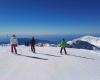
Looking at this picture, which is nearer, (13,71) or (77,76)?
(77,76)

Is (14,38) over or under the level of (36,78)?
over

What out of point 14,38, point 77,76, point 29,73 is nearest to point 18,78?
point 29,73

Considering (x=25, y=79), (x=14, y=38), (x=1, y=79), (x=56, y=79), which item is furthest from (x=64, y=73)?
(x=14, y=38)

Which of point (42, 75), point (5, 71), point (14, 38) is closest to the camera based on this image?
point (42, 75)

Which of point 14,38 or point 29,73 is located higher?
point 14,38

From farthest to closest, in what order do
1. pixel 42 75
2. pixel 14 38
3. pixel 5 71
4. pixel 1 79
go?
pixel 14 38 → pixel 5 71 → pixel 42 75 → pixel 1 79

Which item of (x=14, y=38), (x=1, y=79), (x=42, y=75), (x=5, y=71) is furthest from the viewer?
(x=14, y=38)

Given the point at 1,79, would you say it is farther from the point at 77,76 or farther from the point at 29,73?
the point at 77,76

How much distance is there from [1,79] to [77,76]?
4.00 m

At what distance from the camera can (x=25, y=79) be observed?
36.2 feet

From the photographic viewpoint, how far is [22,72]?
1275 cm

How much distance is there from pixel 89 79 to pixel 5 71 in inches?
186

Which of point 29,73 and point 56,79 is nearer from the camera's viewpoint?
point 56,79

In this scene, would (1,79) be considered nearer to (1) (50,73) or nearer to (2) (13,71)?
(2) (13,71)
